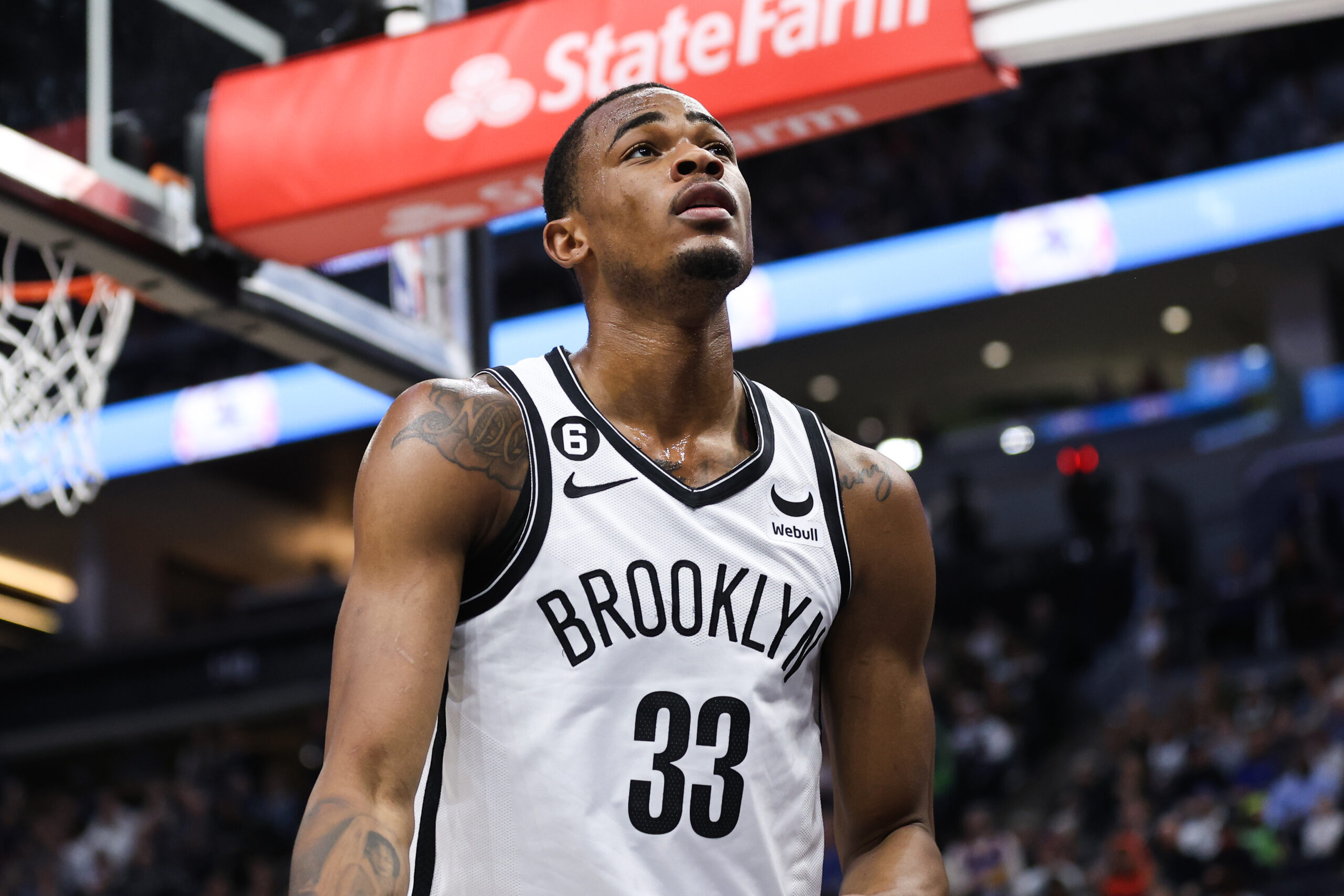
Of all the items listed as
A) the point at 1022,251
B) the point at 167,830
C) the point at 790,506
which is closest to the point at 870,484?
the point at 790,506

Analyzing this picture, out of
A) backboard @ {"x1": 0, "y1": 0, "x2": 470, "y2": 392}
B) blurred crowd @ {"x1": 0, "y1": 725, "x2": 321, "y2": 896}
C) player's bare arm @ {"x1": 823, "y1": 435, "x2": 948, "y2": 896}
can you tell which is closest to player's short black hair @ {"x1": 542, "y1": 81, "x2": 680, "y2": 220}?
player's bare arm @ {"x1": 823, "y1": 435, "x2": 948, "y2": 896}

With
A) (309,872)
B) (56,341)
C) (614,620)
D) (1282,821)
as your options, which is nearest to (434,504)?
(614,620)

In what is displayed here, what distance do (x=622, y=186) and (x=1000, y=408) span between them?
18.0 metres

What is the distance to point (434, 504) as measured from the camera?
216 centimetres

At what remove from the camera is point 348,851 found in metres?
1.96

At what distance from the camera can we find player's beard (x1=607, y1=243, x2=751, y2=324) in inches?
94.7

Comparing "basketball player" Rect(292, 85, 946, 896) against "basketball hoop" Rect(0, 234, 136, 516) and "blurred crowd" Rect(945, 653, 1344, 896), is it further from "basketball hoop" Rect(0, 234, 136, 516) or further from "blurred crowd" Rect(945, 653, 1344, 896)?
"blurred crowd" Rect(945, 653, 1344, 896)

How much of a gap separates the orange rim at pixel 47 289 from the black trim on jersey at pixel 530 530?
3.31m

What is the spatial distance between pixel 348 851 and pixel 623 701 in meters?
0.44

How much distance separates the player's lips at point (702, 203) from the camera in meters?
2.42

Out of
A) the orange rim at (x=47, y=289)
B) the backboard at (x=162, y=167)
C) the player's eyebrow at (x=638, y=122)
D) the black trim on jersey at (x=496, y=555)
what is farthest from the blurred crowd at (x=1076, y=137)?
the black trim on jersey at (x=496, y=555)

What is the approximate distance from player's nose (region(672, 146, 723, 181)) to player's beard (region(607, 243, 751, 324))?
137 millimetres

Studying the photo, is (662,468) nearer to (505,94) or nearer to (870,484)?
(870,484)

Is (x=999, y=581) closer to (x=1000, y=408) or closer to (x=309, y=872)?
(x=1000, y=408)
